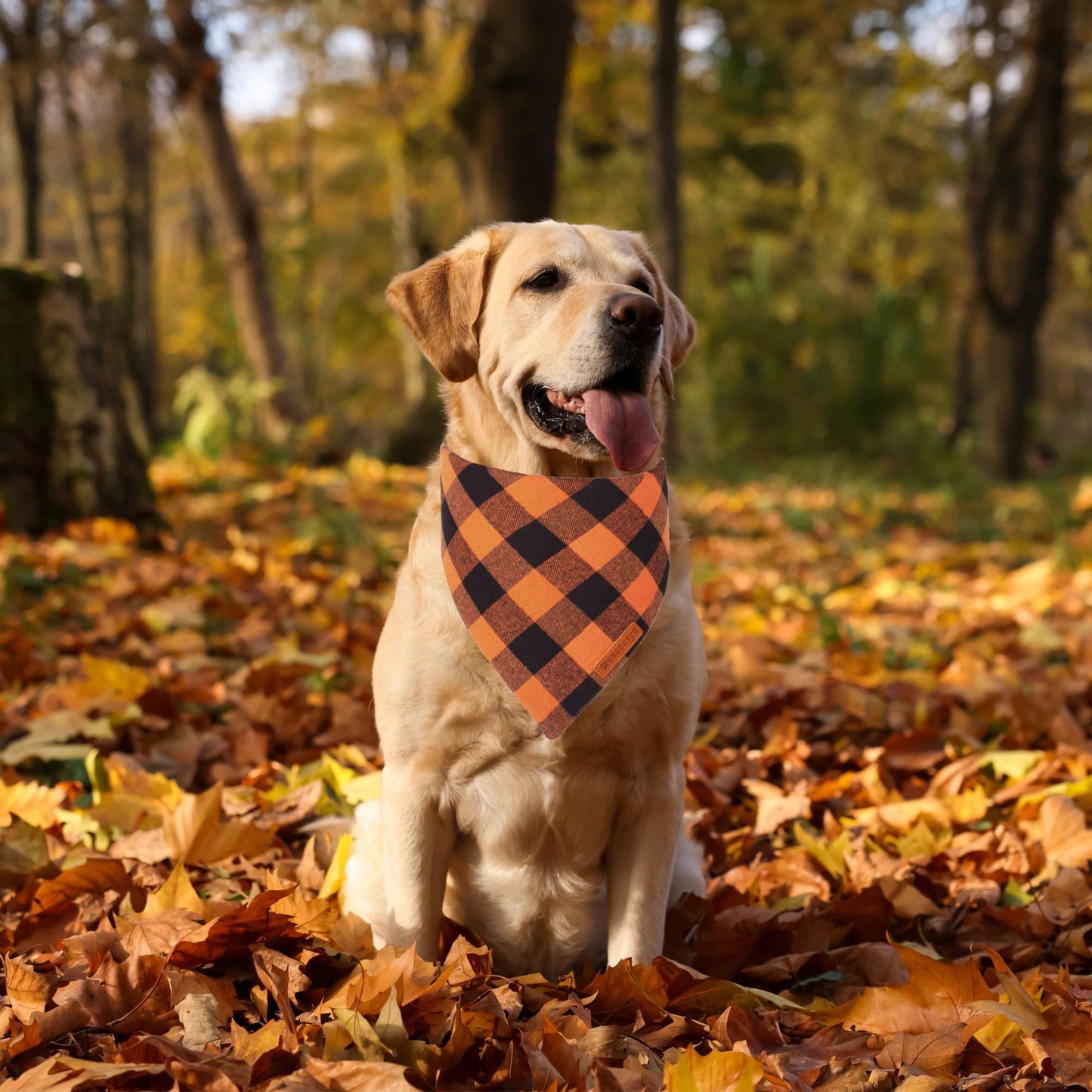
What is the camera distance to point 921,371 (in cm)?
1650

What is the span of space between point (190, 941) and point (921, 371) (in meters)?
16.0

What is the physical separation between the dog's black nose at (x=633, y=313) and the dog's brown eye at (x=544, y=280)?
0.76 ft

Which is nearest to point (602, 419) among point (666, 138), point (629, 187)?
point (666, 138)

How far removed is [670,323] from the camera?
3.05 metres

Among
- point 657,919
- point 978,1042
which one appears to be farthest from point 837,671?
point 978,1042

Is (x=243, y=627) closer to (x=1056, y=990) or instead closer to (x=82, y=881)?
(x=82, y=881)

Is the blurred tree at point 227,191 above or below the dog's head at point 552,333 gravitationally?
above

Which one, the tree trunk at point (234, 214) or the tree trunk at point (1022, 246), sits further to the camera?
the tree trunk at point (1022, 246)

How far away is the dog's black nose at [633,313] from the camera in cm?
254

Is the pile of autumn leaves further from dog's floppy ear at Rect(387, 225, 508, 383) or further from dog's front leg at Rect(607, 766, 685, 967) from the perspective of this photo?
dog's floppy ear at Rect(387, 225, 508, 383)

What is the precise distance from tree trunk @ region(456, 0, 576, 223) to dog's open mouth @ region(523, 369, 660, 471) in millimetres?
6166

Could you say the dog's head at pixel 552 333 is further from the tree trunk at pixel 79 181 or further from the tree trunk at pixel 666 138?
the tree trunk at pixel 79 181

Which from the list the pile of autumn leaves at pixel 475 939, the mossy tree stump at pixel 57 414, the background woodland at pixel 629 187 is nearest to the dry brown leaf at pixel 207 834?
the pile of autumn leaves at pixel 475 939

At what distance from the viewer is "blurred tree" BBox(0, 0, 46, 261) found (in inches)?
504
